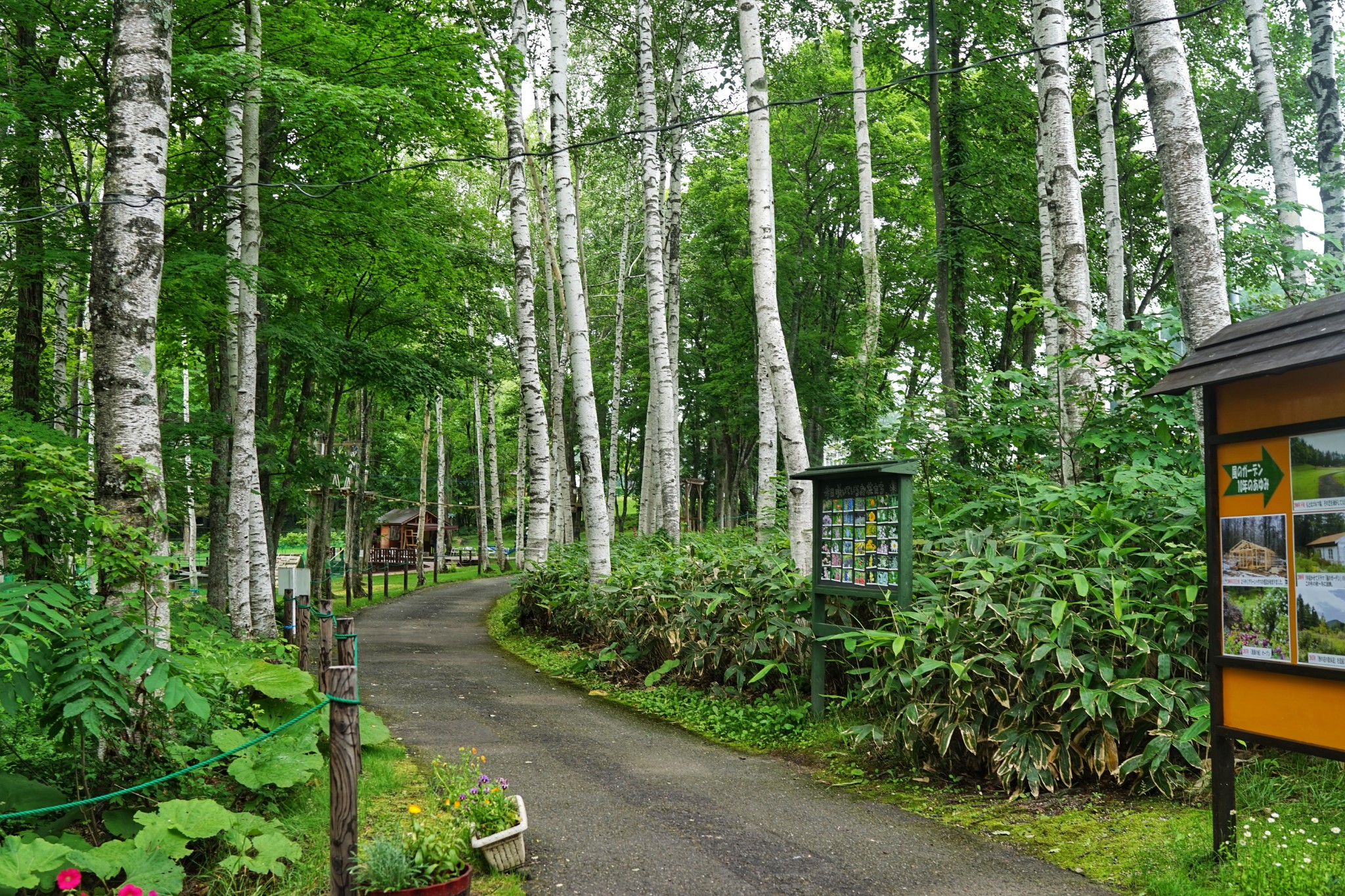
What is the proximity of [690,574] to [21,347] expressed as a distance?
785 cm

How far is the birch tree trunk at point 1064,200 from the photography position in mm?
8086

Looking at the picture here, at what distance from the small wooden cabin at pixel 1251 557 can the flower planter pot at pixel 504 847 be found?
378 centimetres

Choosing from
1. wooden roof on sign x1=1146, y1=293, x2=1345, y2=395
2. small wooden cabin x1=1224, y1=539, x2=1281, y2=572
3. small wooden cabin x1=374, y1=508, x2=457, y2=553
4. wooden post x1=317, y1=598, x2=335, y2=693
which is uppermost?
wooden roof on sign x1=1146, y1=293, x2=1345, y2=395

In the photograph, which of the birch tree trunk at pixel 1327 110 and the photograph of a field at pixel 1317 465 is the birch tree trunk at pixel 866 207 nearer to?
the birch tree trunk at pixel 1327 110

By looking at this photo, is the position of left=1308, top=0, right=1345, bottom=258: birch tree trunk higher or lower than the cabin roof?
higher

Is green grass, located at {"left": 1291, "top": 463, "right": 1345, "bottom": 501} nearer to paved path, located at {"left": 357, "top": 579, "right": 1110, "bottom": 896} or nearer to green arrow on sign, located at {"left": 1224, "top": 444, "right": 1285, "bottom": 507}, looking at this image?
green arrow on sign, located at {"left": 1224, "top": 444, "right": 1285, "bottom": 507}

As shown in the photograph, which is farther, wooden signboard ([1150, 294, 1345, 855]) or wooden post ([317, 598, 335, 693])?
wooden post ([317, 598, 335, 693])

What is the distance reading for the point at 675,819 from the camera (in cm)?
520

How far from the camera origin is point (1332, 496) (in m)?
3.59

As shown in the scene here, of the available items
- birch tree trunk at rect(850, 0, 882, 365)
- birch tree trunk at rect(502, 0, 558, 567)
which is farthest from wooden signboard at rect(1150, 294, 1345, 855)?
birch tree trunk at rect(850, 0, 882, 365)

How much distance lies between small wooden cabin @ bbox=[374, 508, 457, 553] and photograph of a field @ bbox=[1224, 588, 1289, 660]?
41.6 metres

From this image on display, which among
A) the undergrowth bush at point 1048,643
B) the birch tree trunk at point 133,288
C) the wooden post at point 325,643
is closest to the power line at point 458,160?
the birch tree trunk at point 133,288

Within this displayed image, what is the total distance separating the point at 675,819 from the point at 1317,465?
12.7 ft

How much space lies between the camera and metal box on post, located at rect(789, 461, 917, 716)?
659cm
